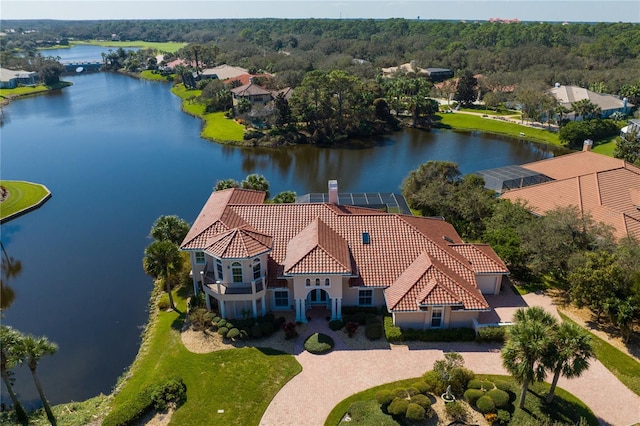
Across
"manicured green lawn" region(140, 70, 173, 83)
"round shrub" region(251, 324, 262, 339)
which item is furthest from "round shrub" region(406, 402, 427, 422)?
"manicured green lawn" region(140, 70, 173, 83)

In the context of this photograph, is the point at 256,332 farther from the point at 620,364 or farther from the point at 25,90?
the point at 25,90

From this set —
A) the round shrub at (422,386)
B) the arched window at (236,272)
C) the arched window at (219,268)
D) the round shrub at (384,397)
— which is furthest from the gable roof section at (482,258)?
the arched window at (219,268)

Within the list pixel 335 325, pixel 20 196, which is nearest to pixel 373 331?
pixel 335 325

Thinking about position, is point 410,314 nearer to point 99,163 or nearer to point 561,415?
point 561,415

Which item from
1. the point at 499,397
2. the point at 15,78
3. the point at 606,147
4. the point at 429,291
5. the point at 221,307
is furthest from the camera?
the point at 15,78

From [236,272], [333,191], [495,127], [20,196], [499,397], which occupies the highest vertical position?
[333,191]

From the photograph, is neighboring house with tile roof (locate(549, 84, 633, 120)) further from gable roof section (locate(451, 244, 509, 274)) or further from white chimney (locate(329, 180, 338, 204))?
white chimney (locate(329, 180, 338, 204))
